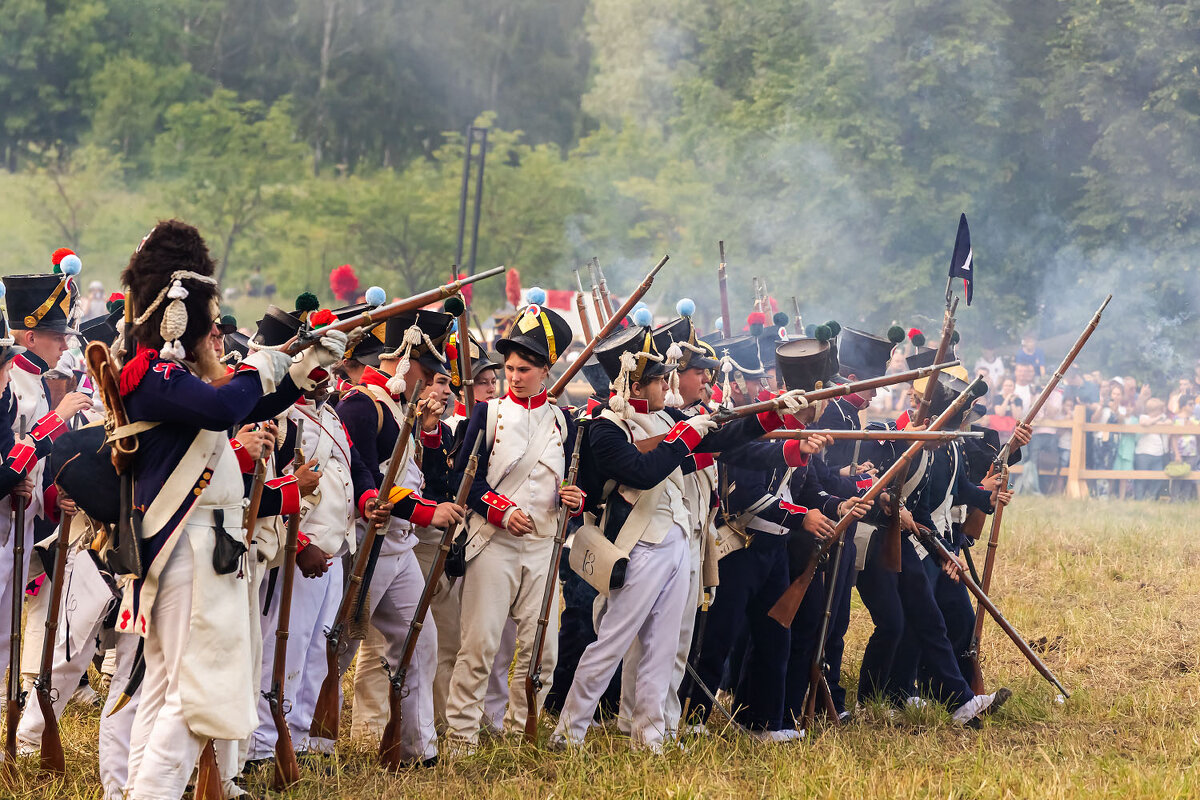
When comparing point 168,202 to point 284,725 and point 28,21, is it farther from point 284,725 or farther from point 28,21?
point 284,725

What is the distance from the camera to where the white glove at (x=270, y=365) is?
15.9 feet

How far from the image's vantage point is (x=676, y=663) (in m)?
7.04

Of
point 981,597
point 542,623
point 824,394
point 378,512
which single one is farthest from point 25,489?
point 981,597

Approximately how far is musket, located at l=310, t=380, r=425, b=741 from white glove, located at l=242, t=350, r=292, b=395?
1118mm

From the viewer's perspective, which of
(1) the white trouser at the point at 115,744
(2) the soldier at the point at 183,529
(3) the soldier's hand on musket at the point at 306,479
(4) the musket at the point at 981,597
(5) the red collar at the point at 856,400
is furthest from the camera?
Answer: (5) the red collar at the point at 856,400

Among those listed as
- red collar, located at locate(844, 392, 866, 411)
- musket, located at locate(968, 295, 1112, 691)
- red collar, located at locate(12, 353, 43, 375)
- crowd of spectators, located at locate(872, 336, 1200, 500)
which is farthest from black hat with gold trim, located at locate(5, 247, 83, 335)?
crowd of spectators, located at locate(872, 336, 1200, 500)

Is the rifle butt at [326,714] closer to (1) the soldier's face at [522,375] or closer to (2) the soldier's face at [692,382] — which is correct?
(1) the soldier's face at [522,375]

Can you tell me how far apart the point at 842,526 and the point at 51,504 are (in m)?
3.83

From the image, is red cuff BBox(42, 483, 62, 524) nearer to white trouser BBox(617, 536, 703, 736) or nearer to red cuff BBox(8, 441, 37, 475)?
red cuff BBox(8, 441, 37, 475)

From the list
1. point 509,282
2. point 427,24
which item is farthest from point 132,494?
point 427,24

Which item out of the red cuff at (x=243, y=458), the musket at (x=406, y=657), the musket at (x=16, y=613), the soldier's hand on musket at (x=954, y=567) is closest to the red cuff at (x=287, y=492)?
the red cuff at (x=243, y=458)

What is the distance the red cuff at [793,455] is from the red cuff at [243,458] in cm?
280

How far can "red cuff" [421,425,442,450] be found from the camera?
7094mm

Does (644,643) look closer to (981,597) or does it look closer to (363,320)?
(981,597)
